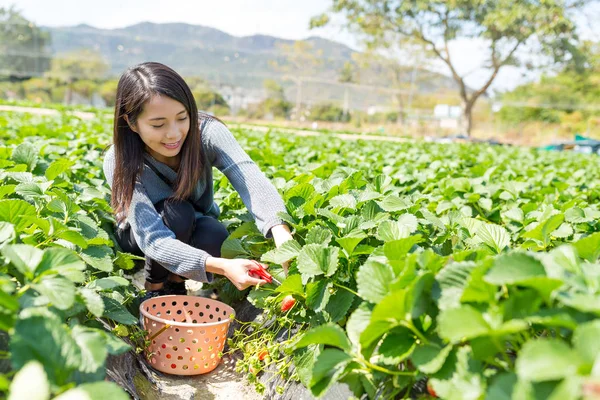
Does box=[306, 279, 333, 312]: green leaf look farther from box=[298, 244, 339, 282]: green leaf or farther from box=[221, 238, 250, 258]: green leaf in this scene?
box=[221, 238, 250, 258]: green leaf

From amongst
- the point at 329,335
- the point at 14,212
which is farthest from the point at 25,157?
the point at 329,335

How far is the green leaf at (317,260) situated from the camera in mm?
1387

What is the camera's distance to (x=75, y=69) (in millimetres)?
32281

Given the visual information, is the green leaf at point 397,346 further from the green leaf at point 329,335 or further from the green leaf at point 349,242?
the green leaf at point 349,242

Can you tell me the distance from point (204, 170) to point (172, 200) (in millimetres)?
187

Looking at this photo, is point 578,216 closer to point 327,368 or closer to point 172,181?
point 327,368

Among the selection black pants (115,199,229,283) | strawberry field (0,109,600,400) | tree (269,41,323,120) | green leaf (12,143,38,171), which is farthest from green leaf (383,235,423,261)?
tree (269,41,323,120)

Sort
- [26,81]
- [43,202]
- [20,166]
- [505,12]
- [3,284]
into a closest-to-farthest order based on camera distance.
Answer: [3,284], [43,202], [20,166], [505,12], [26,81]

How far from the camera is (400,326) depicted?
1.12 metres

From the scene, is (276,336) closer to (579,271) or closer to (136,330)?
(136,330)

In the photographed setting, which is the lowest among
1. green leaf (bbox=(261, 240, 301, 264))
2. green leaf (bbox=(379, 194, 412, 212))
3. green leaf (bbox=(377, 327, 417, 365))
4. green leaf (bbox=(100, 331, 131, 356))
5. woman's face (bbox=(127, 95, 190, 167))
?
green leaf (bbox=(100, 331, 131, 356))

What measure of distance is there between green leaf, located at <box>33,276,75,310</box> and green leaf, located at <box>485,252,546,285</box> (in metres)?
0.74

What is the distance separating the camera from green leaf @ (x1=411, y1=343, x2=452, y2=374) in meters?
0.98

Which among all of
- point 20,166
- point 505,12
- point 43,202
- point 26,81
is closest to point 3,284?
point 43,202
